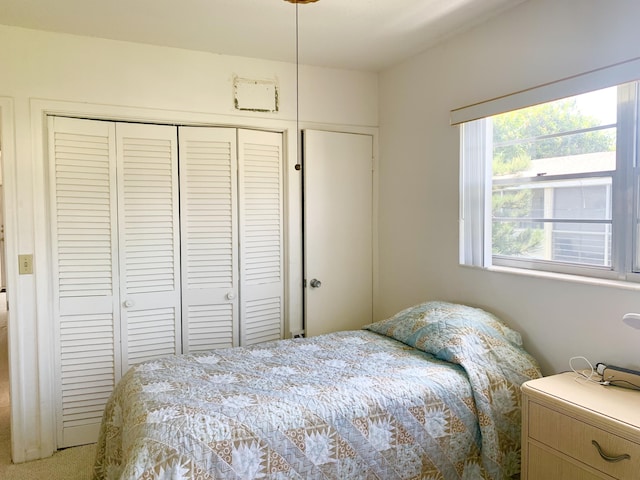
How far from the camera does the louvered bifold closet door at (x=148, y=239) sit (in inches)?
110

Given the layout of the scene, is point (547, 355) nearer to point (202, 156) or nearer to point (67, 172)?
point (202, 156)

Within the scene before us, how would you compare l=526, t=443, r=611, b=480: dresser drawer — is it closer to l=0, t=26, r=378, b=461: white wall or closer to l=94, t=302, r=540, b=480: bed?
l=94, t=302, r=540, b=480: bed

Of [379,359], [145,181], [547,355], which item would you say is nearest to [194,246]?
[145,181]

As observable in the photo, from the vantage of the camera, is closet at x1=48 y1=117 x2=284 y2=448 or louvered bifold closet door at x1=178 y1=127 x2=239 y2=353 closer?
closet at x1=48 y1=117 x2=284 y2=448

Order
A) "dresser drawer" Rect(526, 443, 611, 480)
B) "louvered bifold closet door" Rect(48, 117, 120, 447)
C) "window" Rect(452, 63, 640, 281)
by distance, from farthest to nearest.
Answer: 1. "louvered bifold closet door" Rect(48, 117, 120, 447)
2. "window" Rect(452, 63, 640, 281)
3. "dresser drawer" Rect(526, 443, 611, 480)

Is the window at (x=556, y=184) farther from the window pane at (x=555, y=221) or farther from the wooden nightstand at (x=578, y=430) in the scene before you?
the wooden nightstand at (x=578, y=430)

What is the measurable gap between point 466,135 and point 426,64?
24.3 inches

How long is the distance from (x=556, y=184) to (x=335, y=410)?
1533 millimetres

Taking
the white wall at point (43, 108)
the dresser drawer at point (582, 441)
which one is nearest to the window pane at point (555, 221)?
the dresser drawer at point (582, 441)

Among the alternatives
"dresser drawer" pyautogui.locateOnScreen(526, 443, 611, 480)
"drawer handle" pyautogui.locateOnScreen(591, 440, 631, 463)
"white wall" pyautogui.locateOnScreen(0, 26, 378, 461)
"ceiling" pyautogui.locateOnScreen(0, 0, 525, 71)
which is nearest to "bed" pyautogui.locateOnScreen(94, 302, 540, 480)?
"dresser drawer" pyautogui.locateOnScreen(526, 443, 611, 480)

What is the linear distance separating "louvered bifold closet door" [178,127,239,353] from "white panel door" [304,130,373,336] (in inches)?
20.7

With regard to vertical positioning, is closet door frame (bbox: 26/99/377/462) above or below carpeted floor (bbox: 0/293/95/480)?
above

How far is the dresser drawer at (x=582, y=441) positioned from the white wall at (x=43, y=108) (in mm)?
2403

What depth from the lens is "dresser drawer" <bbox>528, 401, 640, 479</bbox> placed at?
1.52 m
